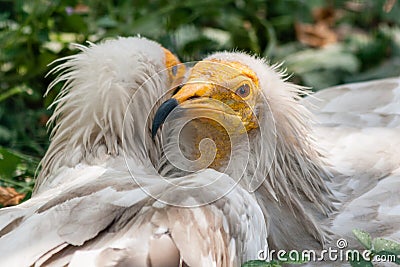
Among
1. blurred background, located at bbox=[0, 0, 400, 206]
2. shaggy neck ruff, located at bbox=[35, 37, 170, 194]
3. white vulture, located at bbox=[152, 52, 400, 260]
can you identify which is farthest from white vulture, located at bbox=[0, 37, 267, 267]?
blurred background, located at bbox=[0, 0, 400, 206]

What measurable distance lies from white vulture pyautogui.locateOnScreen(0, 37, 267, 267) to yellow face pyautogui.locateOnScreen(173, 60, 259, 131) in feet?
0.76

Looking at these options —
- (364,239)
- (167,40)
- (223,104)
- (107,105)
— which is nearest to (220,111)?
(223,104)

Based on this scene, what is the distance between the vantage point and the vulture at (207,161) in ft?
7.82

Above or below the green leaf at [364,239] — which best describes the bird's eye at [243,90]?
above

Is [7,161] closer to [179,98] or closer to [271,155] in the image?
[179,98]

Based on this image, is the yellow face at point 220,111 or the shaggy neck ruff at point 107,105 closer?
the yellow face at point 220,111

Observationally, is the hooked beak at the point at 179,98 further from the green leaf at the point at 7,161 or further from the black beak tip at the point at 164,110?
the green leaf at the point at 7,161

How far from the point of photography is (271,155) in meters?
2.85

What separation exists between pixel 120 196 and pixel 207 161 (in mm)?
497

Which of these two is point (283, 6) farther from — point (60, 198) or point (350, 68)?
point (60, 198)

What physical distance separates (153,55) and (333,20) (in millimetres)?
Answer: 3517

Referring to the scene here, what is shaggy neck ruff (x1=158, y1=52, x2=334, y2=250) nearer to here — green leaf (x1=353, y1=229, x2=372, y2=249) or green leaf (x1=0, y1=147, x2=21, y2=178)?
green leaf (x1=353, y1=229, x2=372, y2=249)

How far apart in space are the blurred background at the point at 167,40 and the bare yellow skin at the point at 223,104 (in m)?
0.83

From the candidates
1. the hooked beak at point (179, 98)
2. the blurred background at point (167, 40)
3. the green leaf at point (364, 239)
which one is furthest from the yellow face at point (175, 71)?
the green leaf at point (364, 239)
